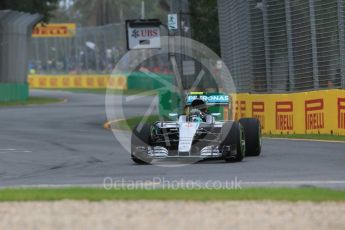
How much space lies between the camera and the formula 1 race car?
1550cm

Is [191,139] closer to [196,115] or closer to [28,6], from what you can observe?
[196,115]

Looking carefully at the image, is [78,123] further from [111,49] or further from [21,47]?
[111,49]

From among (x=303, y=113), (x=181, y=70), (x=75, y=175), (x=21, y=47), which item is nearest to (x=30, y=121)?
(x=181, y=70)

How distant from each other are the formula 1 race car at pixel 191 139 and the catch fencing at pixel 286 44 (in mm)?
7119

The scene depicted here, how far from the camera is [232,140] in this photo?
1543 centimetres

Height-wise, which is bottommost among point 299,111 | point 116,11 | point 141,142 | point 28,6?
point 141,142

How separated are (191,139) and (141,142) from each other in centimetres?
89

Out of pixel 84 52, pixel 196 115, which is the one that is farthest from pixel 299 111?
pixel 84 52

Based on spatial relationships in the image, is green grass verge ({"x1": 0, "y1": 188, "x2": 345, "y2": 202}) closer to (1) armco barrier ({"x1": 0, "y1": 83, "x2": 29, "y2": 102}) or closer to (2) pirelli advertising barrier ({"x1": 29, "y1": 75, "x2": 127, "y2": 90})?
(1) armco barrier ({"x1": 0, "y1": 83, "x2": 29, "y2": 102})

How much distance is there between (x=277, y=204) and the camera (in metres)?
9.83

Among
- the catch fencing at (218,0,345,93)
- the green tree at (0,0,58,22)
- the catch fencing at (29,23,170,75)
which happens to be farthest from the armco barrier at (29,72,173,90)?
the catch fencing at (218,0,345,93)

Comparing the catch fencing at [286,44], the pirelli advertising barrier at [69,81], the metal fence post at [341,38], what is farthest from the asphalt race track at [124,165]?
the pirelli advertising barrier at [69,81]

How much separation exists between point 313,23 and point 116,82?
153 ft

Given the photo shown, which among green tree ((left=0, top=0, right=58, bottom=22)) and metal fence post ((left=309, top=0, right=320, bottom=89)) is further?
green tree ((left=0, top=0, right=58, bottom=22))
